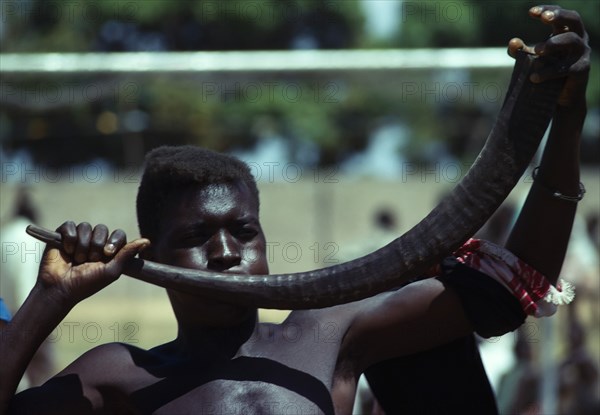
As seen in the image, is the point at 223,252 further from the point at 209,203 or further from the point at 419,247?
the point at 419,247

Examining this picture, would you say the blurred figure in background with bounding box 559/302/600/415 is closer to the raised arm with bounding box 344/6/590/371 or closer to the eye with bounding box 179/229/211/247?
the raised arm with bounding box 344/6/590/371

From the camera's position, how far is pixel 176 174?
2.77 m

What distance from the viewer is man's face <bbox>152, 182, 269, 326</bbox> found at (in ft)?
8.68

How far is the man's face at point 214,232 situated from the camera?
2643 millimetres

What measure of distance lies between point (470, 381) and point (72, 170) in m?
21.0

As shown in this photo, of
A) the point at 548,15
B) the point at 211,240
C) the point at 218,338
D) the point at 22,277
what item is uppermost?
the point at 548,15

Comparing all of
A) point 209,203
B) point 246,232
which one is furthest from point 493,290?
point 209,203

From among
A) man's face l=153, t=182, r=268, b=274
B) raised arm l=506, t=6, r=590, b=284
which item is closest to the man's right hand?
man's face l=153, t=182, r=268, b=274

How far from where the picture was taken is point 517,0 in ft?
74.2

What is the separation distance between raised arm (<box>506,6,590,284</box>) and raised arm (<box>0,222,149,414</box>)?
3.03 feet

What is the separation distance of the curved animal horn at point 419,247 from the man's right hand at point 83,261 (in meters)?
0.04

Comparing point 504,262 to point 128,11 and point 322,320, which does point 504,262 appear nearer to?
point 322,320

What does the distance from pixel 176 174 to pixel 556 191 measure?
95 cm

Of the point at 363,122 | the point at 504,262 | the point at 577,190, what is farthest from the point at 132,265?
the point at 363,122
